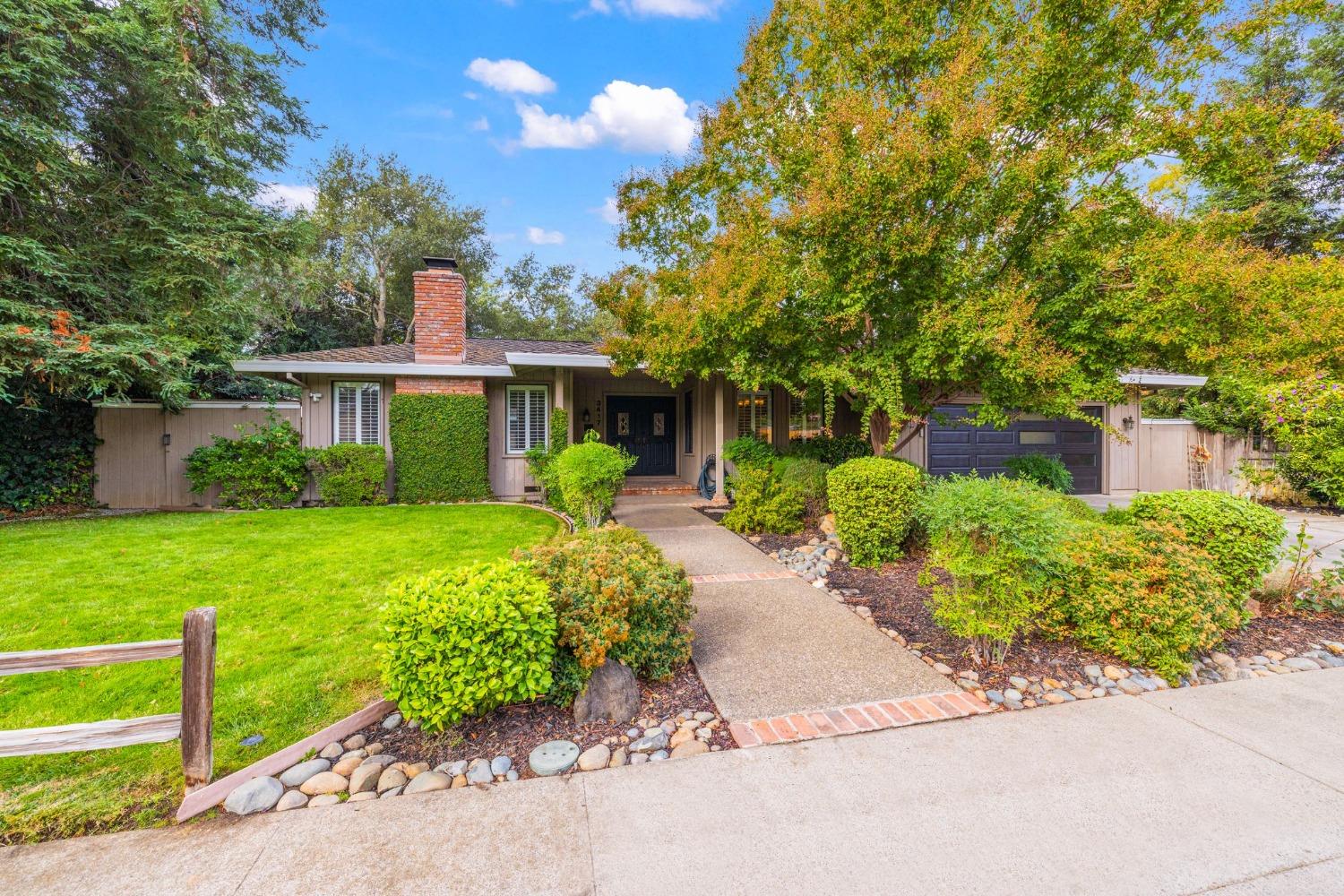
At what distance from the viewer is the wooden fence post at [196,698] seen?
2242 millimetres

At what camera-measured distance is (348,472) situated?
9.38m

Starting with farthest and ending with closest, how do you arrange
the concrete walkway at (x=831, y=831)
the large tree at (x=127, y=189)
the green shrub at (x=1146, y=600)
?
1. the large tree at (x=127, y=189)
2. the green shrub at (x=1146, y=600)
3. the concrete walkway at (x=831, y=831)

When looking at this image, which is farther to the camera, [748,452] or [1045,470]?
[1045,470]

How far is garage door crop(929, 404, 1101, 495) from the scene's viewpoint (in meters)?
11.0

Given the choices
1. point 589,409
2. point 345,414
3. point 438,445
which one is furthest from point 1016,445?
point 345,414

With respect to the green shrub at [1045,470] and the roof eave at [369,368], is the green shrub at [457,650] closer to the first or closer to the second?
the roof eave at [369,368]

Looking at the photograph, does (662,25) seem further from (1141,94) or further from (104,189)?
(104,189)

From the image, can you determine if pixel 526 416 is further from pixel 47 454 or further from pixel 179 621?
pixel 47 454

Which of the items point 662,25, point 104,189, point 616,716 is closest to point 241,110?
point 104,189

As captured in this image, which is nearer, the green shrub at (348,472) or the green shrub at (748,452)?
the green shrub at (748,452)

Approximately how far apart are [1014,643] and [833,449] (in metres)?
6.28

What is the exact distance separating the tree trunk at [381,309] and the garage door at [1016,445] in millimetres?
19126

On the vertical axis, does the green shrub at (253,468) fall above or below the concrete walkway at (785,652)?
above

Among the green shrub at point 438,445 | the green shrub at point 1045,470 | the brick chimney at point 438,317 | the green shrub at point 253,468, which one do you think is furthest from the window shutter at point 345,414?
the green shrub at point 1045,470
